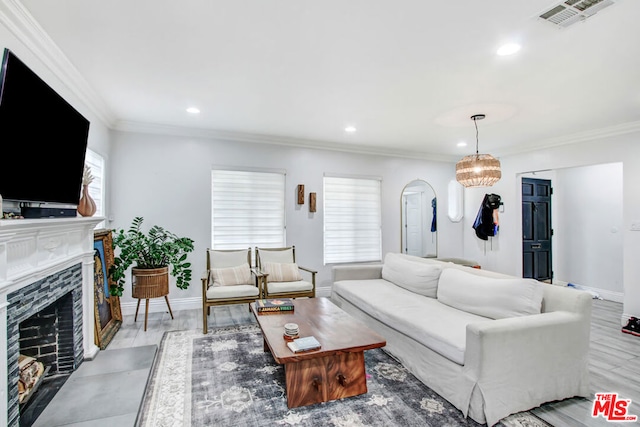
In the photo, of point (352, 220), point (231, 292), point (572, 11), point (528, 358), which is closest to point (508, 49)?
point (572, 11)

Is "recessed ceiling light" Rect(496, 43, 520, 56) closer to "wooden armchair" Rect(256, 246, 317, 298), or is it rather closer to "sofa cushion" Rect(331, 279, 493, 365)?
"sofa cushion" Rect(331, 279, 493, 365)

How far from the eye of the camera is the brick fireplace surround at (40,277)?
1584 mm

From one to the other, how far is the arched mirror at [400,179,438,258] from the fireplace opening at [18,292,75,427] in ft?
15.9

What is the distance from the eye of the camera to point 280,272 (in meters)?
4.18

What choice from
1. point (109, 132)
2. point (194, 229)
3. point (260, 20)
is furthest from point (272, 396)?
point (109, 132)

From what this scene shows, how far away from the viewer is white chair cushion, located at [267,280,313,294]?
12.7ft

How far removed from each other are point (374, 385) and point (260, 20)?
269cm

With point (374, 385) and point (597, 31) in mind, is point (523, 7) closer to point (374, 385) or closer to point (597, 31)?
point (597, 31)

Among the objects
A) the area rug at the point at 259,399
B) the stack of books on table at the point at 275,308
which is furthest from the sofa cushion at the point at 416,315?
the stack of books on table at the point at 275,308

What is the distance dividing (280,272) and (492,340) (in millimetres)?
2727

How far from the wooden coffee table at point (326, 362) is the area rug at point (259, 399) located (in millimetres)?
73

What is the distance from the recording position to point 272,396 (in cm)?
229

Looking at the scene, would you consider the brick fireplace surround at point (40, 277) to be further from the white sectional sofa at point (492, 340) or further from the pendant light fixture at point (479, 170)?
the pendant light fixture at point (479, 170)

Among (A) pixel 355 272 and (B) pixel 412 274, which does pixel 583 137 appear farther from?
(A) pixel 355 272
